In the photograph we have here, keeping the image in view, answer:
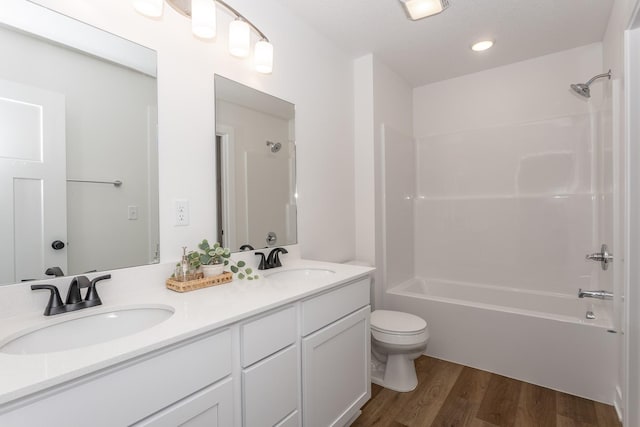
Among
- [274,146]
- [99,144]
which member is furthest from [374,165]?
[99,144]

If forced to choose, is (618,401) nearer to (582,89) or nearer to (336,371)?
(336,371)

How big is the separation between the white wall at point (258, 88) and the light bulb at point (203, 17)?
14cm

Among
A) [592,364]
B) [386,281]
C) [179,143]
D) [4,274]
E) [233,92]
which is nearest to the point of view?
[4,274]

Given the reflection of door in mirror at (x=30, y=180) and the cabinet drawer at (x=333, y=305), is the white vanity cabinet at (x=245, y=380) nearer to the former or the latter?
the cabinet drawer at (x=333, y=305)

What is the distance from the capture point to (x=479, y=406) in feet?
6.07

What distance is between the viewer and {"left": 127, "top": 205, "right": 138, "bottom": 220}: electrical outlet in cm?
127

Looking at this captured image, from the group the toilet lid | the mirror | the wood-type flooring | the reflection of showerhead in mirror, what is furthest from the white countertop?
the wood-type flooring

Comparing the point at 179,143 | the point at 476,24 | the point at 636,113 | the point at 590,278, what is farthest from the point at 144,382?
the point at 590,278

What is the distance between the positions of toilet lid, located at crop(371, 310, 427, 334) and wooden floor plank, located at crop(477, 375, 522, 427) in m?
0.54

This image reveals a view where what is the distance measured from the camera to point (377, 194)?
2.61m

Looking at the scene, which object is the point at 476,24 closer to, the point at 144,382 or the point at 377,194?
the point at 377,194

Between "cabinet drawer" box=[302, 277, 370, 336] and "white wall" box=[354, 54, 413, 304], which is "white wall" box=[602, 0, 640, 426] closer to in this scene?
"cabinet drawer" box=[302, 277, 370, 336]

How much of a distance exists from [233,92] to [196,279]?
3.20 feet

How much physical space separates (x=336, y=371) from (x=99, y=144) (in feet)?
4.60
